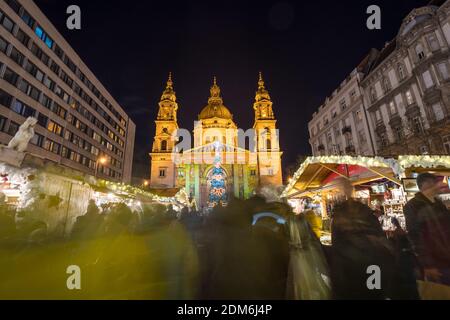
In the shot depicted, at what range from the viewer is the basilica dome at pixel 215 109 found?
6012 cm

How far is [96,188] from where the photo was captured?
12.1 meters

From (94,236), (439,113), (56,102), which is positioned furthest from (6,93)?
(439,113)

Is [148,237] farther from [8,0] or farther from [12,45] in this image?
[8,0]

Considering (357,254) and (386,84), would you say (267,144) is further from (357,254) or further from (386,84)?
(357,254)

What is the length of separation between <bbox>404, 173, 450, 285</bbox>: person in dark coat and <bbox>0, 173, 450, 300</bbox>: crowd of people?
0.04 ft

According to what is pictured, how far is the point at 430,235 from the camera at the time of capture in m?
2.97

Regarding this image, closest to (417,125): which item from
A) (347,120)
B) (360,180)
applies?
(347,120)

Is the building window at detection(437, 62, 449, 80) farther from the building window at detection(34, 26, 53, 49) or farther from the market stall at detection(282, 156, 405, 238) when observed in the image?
the building window at detection(34, 26, 53, 49)

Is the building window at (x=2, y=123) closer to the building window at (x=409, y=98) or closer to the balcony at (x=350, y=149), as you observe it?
the balcony at (x=350, y=149)

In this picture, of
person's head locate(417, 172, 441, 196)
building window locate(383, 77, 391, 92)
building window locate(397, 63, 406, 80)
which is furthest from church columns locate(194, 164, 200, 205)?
person's head locate(417, 172, 441, 196)

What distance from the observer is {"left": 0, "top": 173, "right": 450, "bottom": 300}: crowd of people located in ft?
7.92

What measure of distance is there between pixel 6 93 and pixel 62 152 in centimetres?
1145

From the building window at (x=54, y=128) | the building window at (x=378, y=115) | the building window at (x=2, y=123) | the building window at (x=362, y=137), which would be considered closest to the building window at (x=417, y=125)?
the building window at (x=378, y=115)

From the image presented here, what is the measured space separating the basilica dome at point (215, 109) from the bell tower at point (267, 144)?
11193 mm
